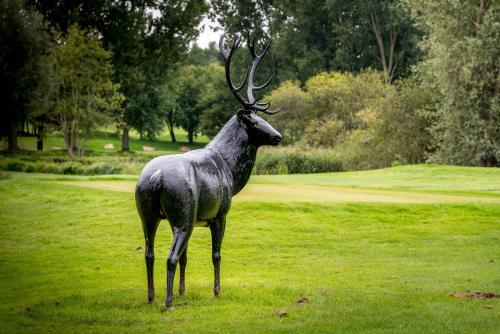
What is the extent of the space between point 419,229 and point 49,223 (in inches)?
385

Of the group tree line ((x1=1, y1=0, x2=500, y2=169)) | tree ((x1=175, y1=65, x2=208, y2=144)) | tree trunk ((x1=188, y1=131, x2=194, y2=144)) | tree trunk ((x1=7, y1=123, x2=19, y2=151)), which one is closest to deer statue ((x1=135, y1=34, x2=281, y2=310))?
tree line ((x1=1, y1=0, x2=500, y2=169))

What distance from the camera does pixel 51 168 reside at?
36594 millimetres

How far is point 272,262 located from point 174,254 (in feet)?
17.4

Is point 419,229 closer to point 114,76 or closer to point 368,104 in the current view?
point 368,104

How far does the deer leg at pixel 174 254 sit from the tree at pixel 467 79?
1294 inches

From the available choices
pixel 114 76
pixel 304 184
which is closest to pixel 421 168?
pixel 304 184

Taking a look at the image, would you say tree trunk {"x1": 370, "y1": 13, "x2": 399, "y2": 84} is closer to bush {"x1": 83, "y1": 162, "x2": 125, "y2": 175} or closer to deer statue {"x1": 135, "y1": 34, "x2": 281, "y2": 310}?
bush {"x1": 83, "y1": 162, "x2": 125, "y2": 175}

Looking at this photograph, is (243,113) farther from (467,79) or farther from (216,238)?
(467,79)

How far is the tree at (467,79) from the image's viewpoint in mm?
39281

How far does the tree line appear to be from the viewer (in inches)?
1587

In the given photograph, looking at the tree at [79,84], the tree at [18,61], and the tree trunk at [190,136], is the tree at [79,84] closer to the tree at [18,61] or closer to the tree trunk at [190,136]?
the tree at [18,61]

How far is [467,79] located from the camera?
39750 millimetres

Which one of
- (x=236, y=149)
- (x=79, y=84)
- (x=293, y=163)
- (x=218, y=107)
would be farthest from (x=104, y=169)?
(x=218, y=107)

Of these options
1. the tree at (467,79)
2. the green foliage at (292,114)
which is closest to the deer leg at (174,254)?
the tree at (467,79)
